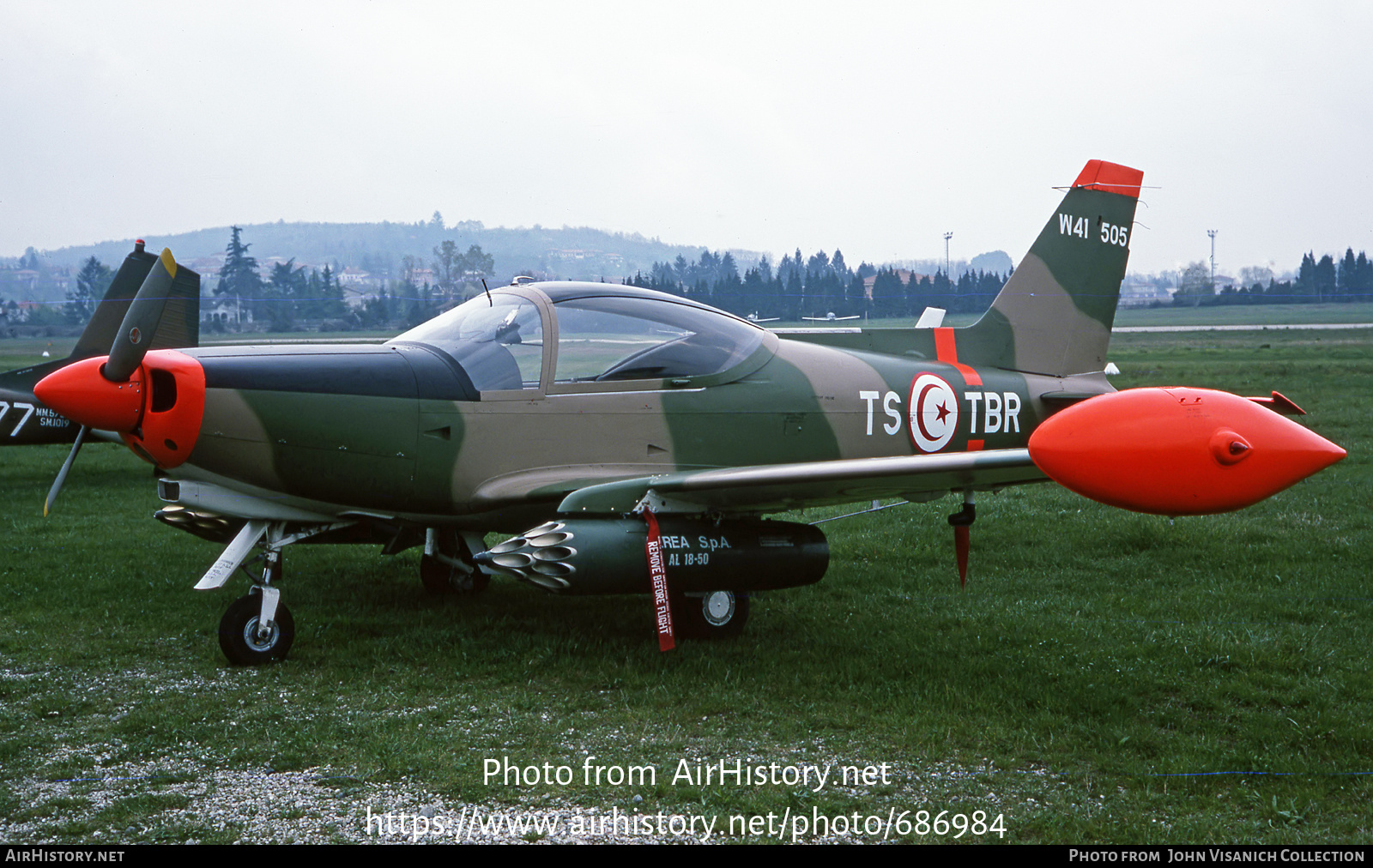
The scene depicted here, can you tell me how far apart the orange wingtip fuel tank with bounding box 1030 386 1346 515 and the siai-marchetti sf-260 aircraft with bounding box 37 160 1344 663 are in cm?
86

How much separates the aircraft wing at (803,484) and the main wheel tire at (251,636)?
1.82 meters

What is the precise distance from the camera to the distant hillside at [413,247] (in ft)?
72.3

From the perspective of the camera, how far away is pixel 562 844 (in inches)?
143

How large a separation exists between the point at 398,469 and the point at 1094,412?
12.5 ft

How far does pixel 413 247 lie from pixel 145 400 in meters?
39.3

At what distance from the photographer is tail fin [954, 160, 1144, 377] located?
8.05 meters

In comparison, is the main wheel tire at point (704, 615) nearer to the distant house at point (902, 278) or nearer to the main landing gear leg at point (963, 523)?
the main landing gear leg at point (963, 523)

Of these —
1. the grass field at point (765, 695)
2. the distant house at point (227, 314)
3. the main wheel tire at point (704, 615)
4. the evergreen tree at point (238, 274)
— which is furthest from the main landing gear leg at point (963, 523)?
the distant house at point (227, 314)

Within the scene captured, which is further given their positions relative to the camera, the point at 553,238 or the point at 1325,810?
the point at 553,238

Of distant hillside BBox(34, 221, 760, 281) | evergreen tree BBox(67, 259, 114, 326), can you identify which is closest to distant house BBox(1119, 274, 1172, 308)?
distant hillside BBox(34, 221, 760, 281)

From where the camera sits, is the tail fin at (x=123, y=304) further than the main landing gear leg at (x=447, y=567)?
Yes

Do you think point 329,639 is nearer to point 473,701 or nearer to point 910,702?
point 473,701

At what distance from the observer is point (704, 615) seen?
626 cm
